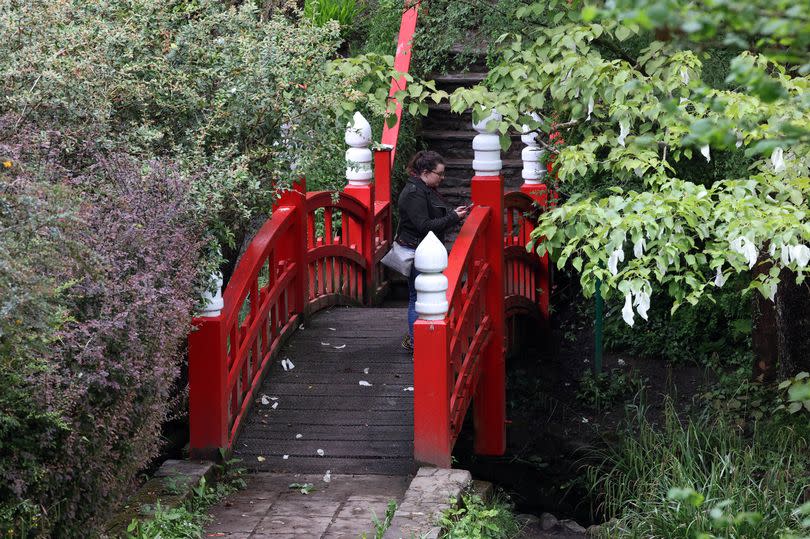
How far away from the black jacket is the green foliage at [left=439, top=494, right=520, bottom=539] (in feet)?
6.98

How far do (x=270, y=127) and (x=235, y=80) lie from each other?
0.34 metres

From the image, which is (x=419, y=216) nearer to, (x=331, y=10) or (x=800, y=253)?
(x=800, y=253)

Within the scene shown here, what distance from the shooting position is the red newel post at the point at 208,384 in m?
6.71

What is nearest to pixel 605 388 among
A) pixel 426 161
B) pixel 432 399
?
pixel 426 161

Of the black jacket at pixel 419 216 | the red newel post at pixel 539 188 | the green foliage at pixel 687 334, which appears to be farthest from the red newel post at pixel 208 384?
the green foliage at pixel 687 334

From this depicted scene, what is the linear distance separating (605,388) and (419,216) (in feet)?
10.9

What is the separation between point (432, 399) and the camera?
6949 millimetres

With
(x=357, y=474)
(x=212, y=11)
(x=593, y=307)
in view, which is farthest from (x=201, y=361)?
(x=593, y=307)

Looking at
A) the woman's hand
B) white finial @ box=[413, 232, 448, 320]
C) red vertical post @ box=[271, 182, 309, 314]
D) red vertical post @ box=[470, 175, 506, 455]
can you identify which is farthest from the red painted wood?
white finial @ box=[413, 232, 448, 320]

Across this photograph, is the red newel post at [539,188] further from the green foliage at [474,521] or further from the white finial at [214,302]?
the white finial at [214,302]

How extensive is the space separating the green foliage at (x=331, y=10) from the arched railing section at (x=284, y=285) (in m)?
2.02

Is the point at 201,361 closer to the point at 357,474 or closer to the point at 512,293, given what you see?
the point at 357,474

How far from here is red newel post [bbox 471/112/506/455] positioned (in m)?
8.59

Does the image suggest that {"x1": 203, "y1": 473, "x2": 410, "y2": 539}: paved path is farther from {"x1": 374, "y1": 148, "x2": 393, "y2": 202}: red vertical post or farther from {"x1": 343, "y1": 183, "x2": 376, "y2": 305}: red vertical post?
{"x1": 374, "y1": 148, "x2": 393, "y2": 202}: red vertical post
